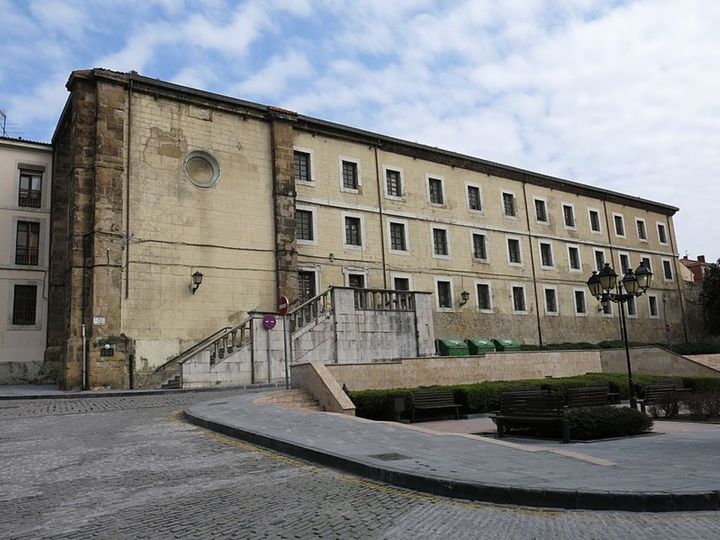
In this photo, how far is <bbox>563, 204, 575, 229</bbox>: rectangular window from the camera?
38938 mm

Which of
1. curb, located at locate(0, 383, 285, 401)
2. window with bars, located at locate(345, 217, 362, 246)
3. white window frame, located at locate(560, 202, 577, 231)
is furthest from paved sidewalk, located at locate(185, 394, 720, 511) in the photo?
white window frame, located at locate(560, 202, 577, 231)

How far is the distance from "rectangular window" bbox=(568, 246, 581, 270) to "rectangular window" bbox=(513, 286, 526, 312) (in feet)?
18.0

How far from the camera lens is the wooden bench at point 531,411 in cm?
1130

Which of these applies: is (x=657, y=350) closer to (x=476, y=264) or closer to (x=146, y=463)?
(x=476, y=264)

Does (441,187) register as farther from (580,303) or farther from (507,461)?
(507,461)

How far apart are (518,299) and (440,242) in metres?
6.31

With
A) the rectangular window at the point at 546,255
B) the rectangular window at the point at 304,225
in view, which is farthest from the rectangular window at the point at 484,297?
the rectangular window at the point at 304,225

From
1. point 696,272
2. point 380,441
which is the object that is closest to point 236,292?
point 380,441

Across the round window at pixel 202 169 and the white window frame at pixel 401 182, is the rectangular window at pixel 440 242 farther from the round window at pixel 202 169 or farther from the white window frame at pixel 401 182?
the round window at pixel 202 169

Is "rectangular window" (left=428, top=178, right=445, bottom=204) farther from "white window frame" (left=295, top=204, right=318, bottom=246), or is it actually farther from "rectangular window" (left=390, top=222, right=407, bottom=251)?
"white window frame" (left=295, top=204, right=318, bottom=246)

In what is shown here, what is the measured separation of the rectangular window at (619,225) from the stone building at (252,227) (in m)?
6.66

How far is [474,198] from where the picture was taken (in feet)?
112

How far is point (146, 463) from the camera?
7762mm

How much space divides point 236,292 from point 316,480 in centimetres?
1811
